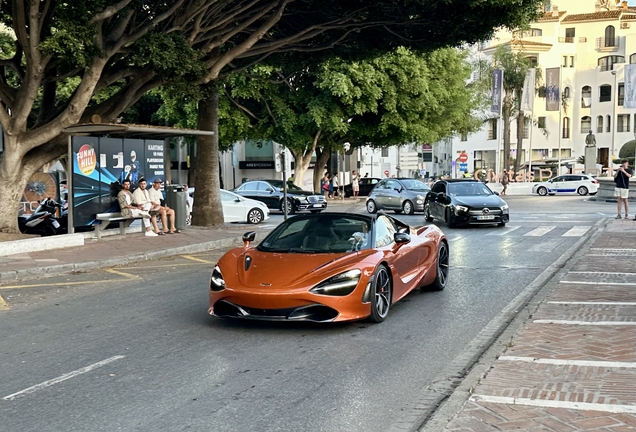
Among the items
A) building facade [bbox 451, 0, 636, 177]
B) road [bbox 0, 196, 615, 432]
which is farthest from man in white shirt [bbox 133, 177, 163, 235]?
building facade [bbox 451, 0, 636, 177]

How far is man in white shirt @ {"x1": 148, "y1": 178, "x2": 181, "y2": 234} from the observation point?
63.7 feet

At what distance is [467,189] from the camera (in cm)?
2355

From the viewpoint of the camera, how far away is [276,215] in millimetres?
33219

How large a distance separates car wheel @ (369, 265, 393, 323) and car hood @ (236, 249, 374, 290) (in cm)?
28

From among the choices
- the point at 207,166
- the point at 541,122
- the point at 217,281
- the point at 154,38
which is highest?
the point at 541,122

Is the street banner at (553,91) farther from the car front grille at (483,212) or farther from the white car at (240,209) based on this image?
the car front grille at (483,212)

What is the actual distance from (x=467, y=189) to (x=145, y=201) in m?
10.4

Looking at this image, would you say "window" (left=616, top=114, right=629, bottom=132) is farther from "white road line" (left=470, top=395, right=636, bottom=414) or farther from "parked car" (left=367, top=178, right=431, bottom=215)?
"white road line" (left=470, top=395, right=636, bottom=414)

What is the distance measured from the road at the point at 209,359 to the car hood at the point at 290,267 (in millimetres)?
569

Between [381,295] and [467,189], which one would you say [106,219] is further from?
[467,189]

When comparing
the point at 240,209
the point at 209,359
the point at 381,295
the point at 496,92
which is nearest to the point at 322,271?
the point at 381,295

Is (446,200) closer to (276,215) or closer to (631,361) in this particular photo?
(276,215)

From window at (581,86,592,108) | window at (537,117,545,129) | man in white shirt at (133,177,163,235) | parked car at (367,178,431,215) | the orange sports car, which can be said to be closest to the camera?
the orange sports car

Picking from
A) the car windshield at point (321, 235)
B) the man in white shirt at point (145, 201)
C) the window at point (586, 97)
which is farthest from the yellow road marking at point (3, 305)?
the window at point (586, 97)
